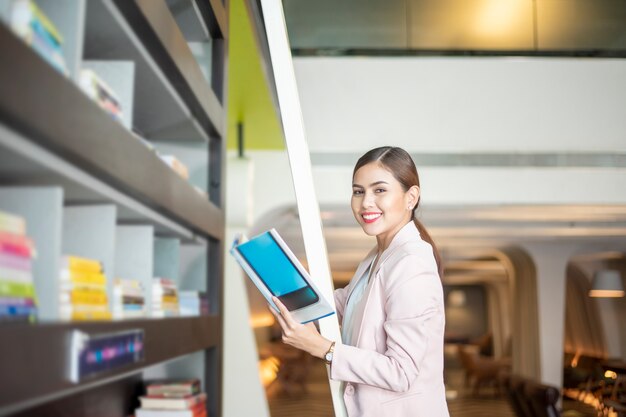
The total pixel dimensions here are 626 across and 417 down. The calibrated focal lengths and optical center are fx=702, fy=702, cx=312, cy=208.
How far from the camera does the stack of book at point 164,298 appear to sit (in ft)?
8.33

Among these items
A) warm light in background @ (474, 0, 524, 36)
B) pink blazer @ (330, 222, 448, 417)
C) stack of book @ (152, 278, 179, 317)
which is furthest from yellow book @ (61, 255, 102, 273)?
warm light in background @ (474, 0, 524, 36)

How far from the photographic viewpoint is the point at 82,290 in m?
1.75

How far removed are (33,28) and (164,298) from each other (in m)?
1.41

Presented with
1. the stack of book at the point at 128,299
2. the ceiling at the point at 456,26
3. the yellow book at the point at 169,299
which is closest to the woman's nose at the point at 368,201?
the stack of book at the point at 128,299

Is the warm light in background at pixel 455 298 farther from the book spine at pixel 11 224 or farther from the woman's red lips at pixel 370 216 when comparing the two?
the book spine at pixel 11 224

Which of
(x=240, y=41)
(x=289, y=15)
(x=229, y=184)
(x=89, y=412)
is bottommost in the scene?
(x=89, y=412)

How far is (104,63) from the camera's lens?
88.0 inches

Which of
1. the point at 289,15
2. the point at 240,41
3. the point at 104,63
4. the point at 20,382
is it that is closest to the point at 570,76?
the point at 289,15

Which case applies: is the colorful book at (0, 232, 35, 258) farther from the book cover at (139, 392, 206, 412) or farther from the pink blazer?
the book cover at (139, 392, 206, 412)

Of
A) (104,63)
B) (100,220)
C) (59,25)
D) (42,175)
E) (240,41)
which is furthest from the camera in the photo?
(240,41)

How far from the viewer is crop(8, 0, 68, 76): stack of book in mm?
1347

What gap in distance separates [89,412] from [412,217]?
4.19ft

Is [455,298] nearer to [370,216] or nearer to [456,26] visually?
[456,26]

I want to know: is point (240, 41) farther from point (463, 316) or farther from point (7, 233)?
point (463, 316)
